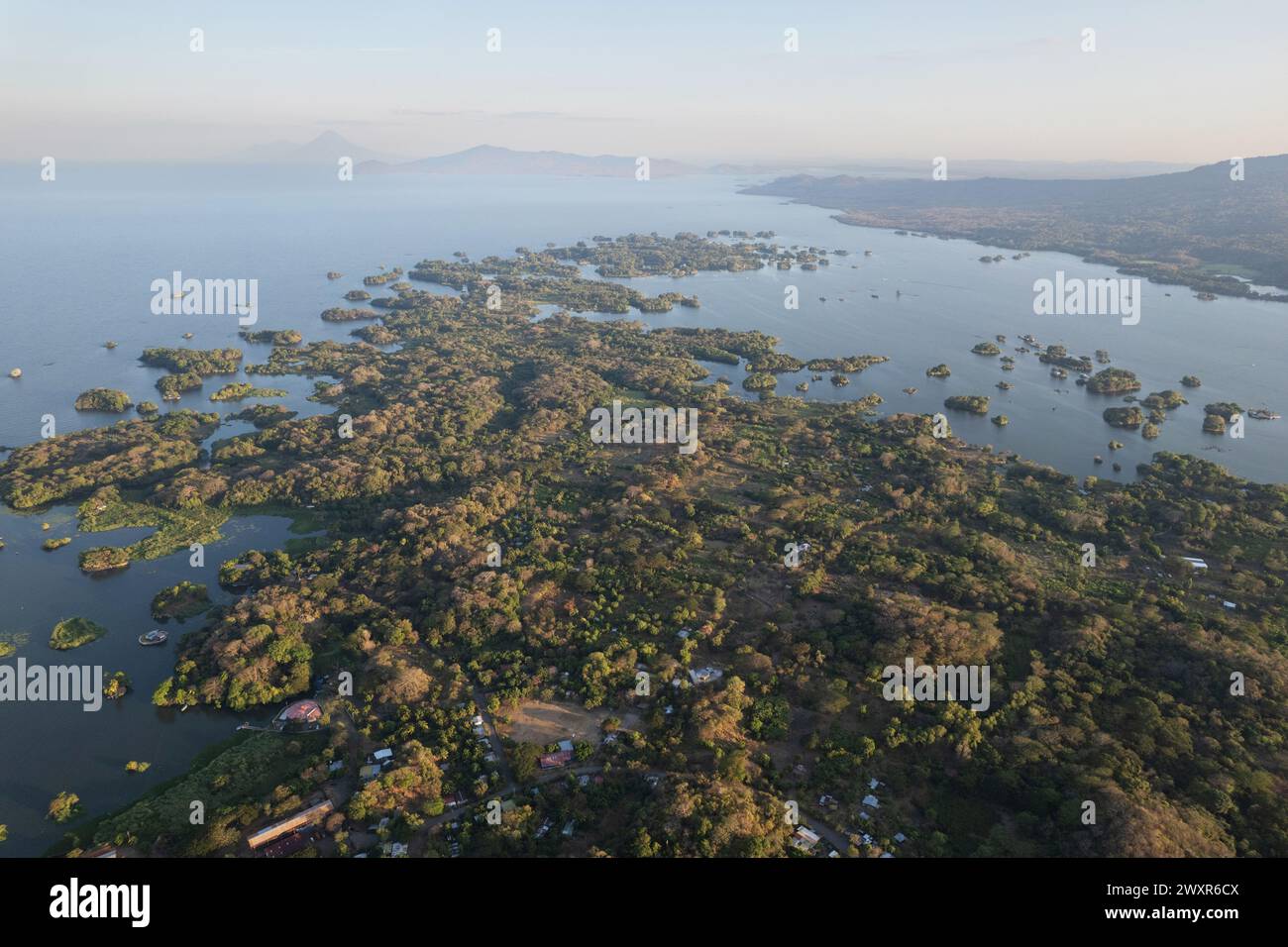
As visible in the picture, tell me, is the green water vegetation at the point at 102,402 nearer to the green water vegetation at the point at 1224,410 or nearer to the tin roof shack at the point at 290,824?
the tin roof shack at the point at 290,824

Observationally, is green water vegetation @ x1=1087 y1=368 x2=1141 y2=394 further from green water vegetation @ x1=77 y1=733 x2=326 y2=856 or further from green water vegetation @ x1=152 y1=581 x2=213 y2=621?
green water vegetation @ x1=152 y1=581 x2=213 y2=621

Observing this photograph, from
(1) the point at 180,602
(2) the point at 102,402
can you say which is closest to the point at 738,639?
(1) the point at 180,602

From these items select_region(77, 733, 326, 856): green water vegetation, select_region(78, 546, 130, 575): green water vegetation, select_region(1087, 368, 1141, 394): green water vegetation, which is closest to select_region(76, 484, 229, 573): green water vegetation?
select_region(78, 546, 130, 575): green water vegetation

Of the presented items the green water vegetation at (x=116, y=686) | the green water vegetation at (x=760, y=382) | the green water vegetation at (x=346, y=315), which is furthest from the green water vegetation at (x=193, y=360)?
the green water vegetation at (x=760, y=382)

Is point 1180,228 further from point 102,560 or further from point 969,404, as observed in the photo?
point 102,560

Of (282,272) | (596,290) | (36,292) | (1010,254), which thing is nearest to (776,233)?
(1010,254)

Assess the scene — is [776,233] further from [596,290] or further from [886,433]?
[886,433]
